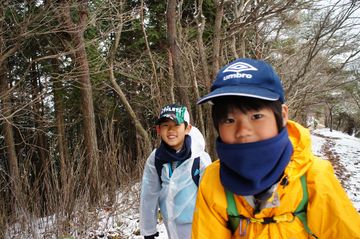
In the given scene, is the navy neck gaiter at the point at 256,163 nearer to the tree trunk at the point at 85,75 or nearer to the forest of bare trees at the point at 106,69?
the forest of bare trees at the point at 106,69

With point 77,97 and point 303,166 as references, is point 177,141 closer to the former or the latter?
point 303,166

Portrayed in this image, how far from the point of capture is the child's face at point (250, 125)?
125 centimetres

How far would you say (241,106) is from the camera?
125cm

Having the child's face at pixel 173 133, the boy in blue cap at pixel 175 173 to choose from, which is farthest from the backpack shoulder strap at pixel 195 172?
the child's face at pixel 173 133

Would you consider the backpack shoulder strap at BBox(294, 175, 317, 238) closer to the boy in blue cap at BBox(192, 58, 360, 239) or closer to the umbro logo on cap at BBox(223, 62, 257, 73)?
the boy in blue cap at BBox(192, 58, 360, 239)

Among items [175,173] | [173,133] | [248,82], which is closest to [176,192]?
[175,173]

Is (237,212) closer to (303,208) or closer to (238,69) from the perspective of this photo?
(303,208)

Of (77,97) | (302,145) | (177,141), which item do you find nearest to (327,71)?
(77,97)

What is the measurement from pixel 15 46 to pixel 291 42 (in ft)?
32.9

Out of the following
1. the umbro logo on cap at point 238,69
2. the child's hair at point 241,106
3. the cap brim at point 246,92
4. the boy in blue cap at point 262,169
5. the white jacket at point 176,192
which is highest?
the umbro logo on cap at point 238,69

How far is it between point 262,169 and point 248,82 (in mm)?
327

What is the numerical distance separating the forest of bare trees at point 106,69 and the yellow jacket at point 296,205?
11.5 ft

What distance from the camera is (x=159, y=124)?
2.83m

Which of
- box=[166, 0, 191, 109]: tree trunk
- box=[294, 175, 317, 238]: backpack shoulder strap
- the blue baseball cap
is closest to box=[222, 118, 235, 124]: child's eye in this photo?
the blue baseball cap
